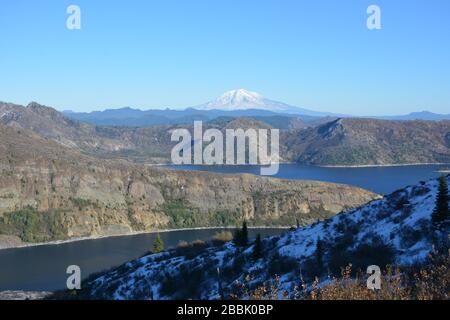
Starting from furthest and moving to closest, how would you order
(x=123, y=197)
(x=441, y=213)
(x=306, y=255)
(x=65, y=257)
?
1. (x=123, y=197)
2. (x=65, y=257)
3. (x=306, y=255)
4. (x=441, y=213)

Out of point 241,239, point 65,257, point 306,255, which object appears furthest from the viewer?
point 65,257

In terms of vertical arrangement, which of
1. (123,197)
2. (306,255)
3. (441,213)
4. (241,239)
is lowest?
(123,197)

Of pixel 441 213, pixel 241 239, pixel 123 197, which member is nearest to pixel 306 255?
pixel 441 213

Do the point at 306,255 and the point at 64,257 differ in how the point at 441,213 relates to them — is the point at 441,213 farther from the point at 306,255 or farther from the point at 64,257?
the point at 64,257

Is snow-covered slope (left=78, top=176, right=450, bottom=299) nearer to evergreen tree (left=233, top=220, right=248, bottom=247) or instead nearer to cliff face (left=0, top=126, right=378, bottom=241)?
evergreen tree (left=233, top=220, right=248, bottom=247)

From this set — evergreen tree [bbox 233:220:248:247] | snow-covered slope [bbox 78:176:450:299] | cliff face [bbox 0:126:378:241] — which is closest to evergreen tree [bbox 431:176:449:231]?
snow-covered slope [bbox 78:176:450:299]

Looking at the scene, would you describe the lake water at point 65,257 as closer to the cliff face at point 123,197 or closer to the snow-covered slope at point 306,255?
the cliff face at point 123,197
